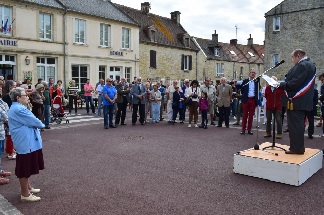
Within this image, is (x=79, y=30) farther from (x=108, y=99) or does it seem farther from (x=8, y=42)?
(x=108, y=99)

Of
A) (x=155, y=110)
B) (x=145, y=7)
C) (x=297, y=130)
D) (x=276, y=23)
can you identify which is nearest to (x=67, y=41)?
(x=155, y=110)

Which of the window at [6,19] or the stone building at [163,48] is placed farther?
the stone building at [163,48]

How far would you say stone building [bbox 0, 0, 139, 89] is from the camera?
2091 cm

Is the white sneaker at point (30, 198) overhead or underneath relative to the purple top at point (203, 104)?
underneath

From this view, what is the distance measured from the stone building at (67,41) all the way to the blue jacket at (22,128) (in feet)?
57.5

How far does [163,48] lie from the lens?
34062mm

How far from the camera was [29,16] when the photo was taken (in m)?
21.5

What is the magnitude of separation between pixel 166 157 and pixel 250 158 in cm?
223

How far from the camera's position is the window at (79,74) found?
24672 mm

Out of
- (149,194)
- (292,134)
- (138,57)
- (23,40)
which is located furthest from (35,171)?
(138,57)

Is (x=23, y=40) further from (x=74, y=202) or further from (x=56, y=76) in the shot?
(x=74, y=202)

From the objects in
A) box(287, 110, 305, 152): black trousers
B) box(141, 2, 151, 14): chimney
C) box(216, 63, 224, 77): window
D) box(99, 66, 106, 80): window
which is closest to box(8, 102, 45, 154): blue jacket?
box(287, 110, 305, 152): black trousers

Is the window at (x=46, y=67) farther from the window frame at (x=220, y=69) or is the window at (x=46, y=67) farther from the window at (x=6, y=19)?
the window frame at (x=220, y=69)

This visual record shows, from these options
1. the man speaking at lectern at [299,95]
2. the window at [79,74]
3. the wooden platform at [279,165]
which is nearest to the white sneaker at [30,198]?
the wooden platform at [279,165]
